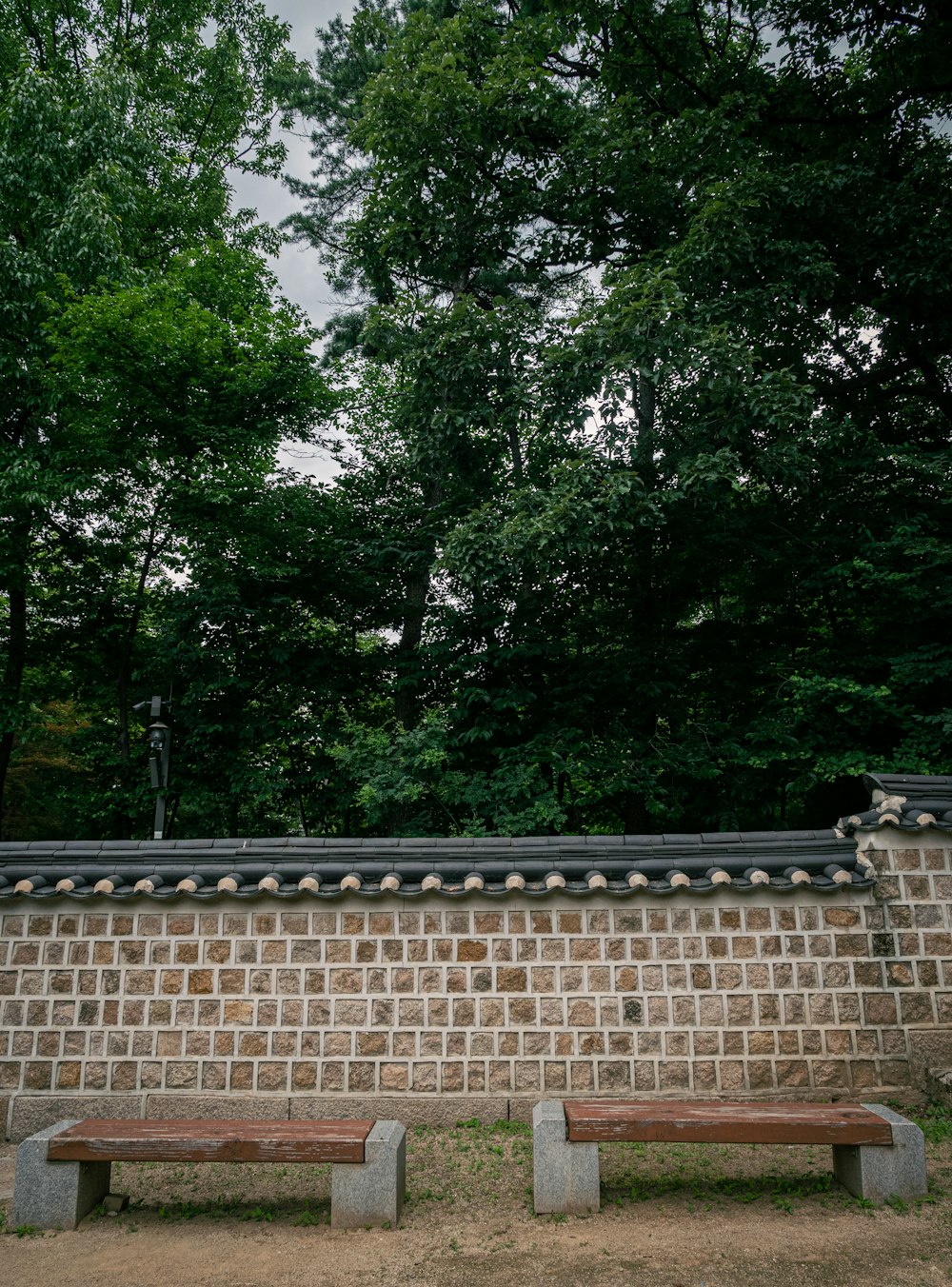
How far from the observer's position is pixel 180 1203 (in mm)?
4531

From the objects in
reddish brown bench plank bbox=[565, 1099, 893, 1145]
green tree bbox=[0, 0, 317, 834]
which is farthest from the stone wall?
green tree bbox=[0, 0, 317, 834]

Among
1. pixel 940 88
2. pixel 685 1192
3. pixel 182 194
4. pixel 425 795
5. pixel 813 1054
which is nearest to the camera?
pixel 685 1192

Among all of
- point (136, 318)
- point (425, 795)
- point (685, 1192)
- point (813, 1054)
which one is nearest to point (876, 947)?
point (813, 1054)

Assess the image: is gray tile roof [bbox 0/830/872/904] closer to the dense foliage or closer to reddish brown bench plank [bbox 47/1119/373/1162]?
reddish brown bench plank [bbox 47/1119/373/1162]

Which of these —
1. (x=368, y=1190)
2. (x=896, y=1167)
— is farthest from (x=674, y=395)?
(x=368, y=1190)

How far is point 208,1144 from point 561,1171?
171 cm

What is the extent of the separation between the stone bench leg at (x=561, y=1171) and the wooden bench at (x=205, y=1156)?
70 centimetres

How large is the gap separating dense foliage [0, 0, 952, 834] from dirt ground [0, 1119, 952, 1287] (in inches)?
201

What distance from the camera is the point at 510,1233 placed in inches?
161

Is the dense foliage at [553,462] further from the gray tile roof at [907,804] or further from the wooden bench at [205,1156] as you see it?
the wooden bench at [205,1156]

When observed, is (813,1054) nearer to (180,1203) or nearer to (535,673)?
(180,1203)

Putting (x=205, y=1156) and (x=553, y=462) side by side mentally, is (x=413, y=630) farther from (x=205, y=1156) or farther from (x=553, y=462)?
(x=205, y=1156)

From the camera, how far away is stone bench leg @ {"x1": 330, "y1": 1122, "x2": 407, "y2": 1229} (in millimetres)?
4172

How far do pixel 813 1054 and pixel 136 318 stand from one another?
33.9 feet
